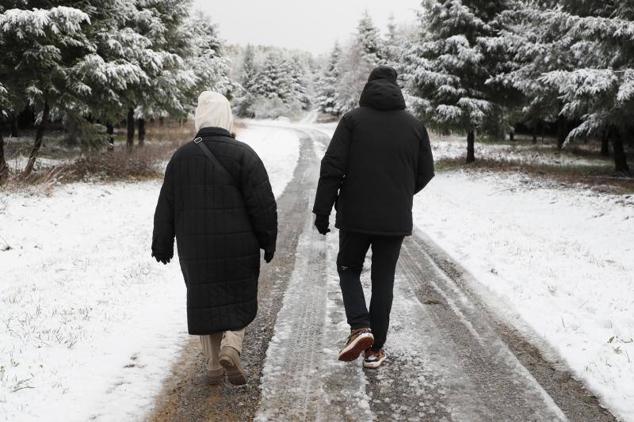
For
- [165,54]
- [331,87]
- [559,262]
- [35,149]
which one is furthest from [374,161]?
[331,87]

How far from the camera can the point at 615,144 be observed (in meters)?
17.7

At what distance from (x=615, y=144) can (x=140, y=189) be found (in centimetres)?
1674

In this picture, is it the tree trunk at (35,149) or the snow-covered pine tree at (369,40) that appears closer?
the tree trunk at (35,149)

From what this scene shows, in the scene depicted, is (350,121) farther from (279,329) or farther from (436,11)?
(436,11)

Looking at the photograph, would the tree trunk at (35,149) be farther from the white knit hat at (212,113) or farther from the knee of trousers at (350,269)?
the knee of trousers at (350,269)

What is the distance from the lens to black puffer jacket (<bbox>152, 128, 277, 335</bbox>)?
337 centimetres

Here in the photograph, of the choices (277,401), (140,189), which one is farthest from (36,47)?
(277,401)

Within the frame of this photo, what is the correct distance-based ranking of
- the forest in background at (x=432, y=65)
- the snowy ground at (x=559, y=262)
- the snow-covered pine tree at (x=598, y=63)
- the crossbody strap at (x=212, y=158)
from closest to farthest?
the crossbody strap at (x=212, y=158), the snowy ground at (x=559, y=262), the snow-covered pine tree at (x=598, y=63), the forest in background at (x=432, y=65)

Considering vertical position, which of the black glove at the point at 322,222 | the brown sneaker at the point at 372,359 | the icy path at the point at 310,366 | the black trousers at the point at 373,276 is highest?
the black glove at the point at 322,222

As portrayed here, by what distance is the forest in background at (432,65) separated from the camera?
38.7 ft

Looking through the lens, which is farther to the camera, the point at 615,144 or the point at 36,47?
the point at 615,144

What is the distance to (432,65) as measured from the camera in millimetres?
18750

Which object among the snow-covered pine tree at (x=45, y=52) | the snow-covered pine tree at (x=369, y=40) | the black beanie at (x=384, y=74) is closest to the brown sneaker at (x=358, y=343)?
the black beanie at (x=384, y=74)

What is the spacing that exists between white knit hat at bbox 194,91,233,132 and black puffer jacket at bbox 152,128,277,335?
6cm
